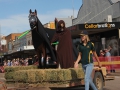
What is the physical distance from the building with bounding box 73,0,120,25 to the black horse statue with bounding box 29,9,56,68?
19664 mm

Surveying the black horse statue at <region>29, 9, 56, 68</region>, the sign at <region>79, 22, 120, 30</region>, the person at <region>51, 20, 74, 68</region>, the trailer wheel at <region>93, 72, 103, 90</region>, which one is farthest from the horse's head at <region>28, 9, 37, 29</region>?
the sign at <region>79, 22, 120, 30</region>

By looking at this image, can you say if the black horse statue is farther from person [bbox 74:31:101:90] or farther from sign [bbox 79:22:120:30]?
sign [bbox 79:22:120:30]

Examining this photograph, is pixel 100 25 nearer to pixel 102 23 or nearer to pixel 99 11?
pixel 102 23

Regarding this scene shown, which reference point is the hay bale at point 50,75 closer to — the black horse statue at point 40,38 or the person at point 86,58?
the person at point 86,58

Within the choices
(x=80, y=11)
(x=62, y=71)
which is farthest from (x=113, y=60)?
(x=80, y=11)

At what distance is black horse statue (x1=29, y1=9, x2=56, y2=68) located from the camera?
11016mm

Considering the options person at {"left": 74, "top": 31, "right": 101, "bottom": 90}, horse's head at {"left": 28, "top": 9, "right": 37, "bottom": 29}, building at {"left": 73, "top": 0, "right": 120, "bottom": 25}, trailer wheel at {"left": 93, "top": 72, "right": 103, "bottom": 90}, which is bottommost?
trailer wheel at {"left": 93, "top": 72, "right": 103, "bottom": 90}

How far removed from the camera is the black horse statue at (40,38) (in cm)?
1102

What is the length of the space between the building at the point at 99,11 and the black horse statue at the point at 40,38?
19664 mm

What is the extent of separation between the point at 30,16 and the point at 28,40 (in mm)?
49011

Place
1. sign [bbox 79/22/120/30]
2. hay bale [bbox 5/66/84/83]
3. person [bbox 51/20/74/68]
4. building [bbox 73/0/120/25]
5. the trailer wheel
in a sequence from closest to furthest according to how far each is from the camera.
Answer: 1. hay bale [bbox 5/66/84/83]
2. the trailer wheel
3. person [bbox 51/20/74/68]
4. sign [bbox 79/22/120/30]
5. building [bbox 73/0/120/25]

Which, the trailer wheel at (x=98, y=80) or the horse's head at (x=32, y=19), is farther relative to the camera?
the horse's head at (x=32, y=19)

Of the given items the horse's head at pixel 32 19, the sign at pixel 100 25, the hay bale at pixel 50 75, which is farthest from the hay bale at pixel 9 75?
the sign at pixel 100 25

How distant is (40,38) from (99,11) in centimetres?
2472
